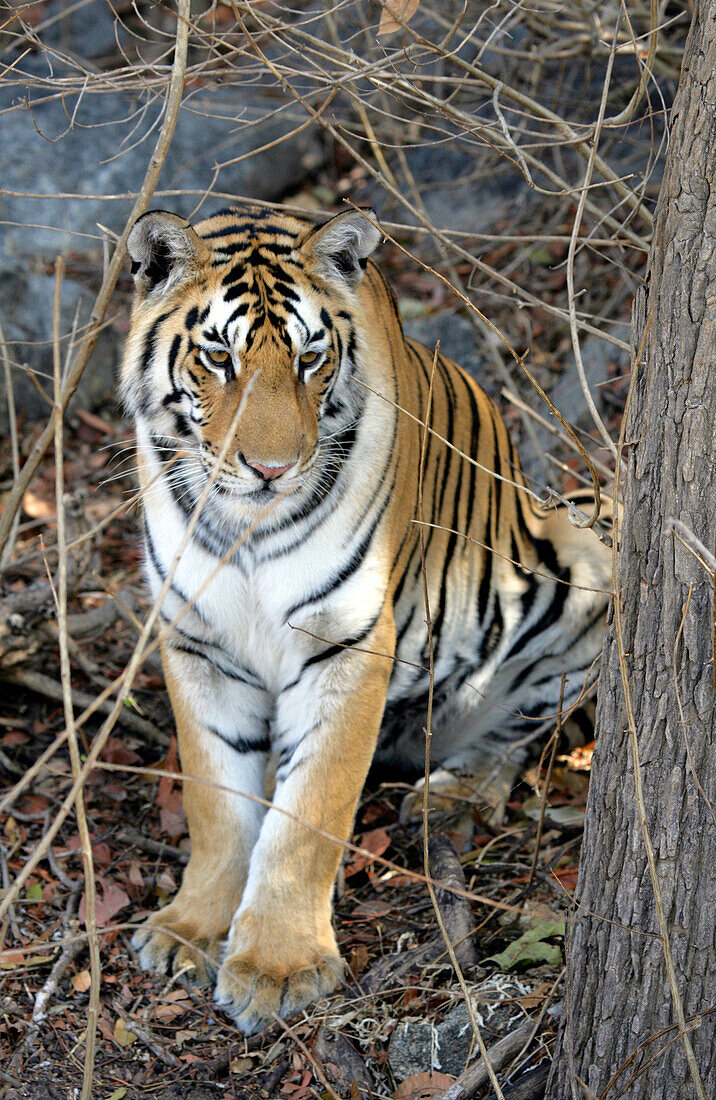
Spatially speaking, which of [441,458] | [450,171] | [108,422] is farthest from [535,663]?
[450,171]

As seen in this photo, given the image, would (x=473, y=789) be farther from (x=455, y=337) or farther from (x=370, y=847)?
(x=455, y=337)

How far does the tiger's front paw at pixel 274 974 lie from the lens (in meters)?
2.51

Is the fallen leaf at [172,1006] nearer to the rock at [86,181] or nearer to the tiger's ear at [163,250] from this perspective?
the tiger's ear at [163,250]

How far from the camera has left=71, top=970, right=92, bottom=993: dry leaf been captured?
→ 2.64 m

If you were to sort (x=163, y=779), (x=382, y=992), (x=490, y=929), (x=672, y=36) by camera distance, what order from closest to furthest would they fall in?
1. (x=382, y=992)
2. (x=490, y=929)
3. (x=163, y=779)
4. (x=672, y=36)

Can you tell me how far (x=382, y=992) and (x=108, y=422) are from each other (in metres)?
4.04

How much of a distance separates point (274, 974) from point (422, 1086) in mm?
462

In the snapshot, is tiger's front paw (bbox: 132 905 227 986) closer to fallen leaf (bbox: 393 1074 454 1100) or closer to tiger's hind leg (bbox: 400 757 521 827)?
fallen leaf (bbox: 393 1074 454 1100)

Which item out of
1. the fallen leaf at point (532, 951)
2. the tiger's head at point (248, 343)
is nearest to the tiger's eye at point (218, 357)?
the tiger's head at point (248, 343)

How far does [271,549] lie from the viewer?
2.68m

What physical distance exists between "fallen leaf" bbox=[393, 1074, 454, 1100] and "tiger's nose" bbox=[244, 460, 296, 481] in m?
1.33

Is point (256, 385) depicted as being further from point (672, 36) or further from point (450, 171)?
point (450, 171)

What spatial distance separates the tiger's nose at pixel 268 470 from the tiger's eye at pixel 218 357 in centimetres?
29

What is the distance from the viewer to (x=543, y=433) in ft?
16.9
